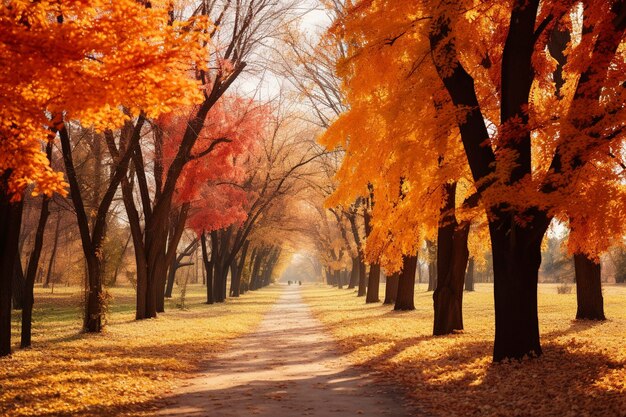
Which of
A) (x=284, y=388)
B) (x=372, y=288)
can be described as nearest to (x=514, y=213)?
(x=284, y=388)

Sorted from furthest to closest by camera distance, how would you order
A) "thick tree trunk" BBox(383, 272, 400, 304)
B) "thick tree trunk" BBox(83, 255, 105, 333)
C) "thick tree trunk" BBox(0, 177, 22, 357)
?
"thick tree trunk" BBox(383, 272, 400, 304)
"thick tree trunk" BBox(83, 255, 105, 333)
"thick tree trunk" BBox(0, 177, 22, 357)

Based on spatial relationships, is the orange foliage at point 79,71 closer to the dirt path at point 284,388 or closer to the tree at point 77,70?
the tree at point 77,70

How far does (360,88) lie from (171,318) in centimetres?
1416

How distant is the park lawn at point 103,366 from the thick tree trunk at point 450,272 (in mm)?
5575

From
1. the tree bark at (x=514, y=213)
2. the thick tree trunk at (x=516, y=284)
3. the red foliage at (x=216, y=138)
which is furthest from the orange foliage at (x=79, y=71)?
the red foliage at (x=216, y=138)

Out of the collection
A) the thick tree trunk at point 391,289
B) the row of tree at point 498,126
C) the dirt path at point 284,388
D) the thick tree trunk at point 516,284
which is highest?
the row of tree at point 498,126

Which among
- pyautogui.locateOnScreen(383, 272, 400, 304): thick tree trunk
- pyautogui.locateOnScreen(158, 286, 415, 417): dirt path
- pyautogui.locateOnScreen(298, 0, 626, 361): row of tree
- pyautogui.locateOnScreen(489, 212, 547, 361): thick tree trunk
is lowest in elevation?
pyautogui.locateOnScreen(158, 286, 415, 417): dirt path

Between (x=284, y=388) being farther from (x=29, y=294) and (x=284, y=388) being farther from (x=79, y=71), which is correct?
(x=29, y=294)

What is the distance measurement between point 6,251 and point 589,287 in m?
16.3

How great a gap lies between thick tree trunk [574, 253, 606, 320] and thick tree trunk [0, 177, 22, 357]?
15582 mm

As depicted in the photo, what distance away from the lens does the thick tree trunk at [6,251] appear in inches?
446

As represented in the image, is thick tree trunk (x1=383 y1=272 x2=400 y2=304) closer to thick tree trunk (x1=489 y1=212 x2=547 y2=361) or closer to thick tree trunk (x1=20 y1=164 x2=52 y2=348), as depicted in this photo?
thick tree trunk (x1=20 y1=164 x2=52 y2=348)

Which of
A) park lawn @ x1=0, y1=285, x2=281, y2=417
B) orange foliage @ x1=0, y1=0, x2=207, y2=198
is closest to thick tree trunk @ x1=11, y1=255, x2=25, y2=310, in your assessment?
park lawn @ x1=0, y1=285, x2=281, y2=417

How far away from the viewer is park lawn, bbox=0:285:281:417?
306 inches
